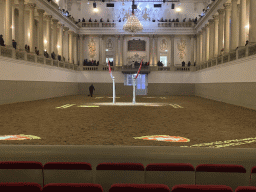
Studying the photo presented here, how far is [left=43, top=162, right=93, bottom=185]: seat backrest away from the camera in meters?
2.54

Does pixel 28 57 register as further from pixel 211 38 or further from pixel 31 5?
pixel 211 38

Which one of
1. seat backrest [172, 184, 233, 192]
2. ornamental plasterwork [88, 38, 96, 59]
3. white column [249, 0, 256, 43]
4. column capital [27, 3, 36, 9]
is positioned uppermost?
column capital [27, 3, 36, 9]

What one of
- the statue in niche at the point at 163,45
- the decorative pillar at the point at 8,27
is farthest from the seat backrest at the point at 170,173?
the statue in niche at the point at 163,45

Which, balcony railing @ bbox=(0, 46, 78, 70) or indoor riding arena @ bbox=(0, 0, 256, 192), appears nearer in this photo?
indoor riding arena @ bbox=(0, 0, 256, 192)

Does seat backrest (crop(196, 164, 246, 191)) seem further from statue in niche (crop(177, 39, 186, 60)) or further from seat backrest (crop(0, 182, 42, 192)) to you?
statue in niche (crop(177, 39, 186, 60))

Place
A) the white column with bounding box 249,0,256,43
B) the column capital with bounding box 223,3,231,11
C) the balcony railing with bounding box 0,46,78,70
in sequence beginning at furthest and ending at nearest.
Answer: the column capital with bounding box 223,3,231,11 < the balcony railing with bounding box 0,46,78,70 < the white column with bounding box 249,0,256,43

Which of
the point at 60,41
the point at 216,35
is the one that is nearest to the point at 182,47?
the point at 216,35

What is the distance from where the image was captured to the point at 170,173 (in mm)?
2559

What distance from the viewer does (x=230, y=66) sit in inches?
863

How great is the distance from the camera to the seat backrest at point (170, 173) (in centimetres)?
252

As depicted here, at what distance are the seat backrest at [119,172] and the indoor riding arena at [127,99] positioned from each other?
10mm

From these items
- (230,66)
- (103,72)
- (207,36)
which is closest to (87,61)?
(103,72)

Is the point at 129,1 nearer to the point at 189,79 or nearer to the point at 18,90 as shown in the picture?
the point at 189,79

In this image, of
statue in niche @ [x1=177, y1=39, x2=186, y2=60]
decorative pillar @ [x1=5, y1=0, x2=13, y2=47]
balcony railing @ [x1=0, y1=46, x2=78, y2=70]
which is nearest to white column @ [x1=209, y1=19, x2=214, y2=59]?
statue in niche @ [x1=177, y1=39, x2=186, y2=60]
